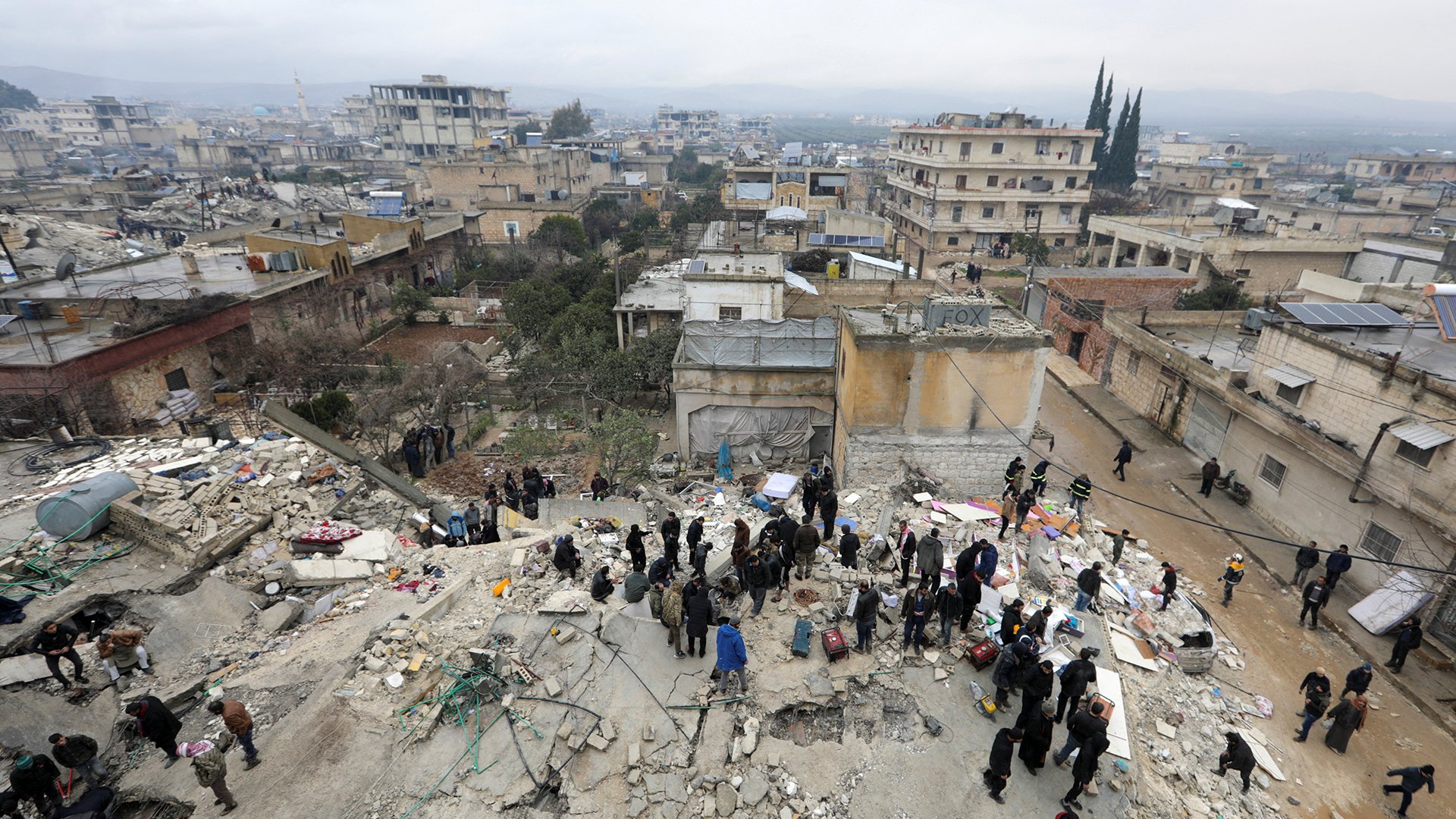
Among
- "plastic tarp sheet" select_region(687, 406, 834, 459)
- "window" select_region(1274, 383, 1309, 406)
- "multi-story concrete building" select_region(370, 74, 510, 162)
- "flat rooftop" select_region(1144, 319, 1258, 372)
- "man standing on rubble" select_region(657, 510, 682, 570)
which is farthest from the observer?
"multi-story concrete building" select_region(370, 74, 510, 162)

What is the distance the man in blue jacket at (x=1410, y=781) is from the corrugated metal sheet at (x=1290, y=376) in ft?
30.2

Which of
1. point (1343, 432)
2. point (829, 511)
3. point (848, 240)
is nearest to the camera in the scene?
point (829, 511)

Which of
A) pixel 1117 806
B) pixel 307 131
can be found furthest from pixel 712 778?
pixel 307 131

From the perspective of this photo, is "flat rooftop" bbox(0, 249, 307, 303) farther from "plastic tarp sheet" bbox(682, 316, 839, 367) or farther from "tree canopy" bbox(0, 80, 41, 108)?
"tree canopy" bbox(0, 80, 41, 108)

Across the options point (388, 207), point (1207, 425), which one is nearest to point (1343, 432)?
point (1207, 425)

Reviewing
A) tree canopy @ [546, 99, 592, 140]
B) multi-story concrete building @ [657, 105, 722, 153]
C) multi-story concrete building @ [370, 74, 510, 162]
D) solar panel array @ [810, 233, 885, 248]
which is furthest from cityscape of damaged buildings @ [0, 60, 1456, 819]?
multi-story concrete building @ [657, 105, 722, 153]

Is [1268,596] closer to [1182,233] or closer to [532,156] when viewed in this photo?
[1182,233]

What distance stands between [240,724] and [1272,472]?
2102 cm

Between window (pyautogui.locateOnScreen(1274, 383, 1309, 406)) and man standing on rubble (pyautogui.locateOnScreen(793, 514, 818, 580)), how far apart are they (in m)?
13.1

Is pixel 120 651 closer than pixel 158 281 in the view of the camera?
Yes

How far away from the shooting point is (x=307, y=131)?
16575 cm

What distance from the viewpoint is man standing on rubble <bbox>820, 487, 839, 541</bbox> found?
11859 mm

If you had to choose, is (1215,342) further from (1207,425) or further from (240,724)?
(240,724)

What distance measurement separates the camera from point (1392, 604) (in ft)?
40.1
